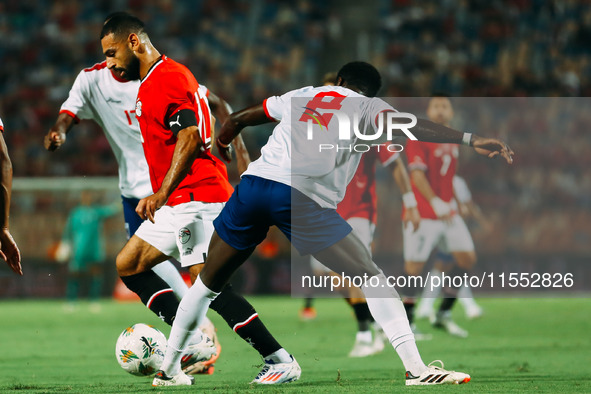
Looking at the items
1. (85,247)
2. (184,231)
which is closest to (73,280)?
(85,247)

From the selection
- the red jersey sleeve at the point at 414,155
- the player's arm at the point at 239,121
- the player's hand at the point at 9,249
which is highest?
the player's arm at the point at 239,121

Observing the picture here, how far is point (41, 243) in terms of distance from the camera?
652 inches


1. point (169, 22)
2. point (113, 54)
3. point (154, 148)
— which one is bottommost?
point (154, 148)

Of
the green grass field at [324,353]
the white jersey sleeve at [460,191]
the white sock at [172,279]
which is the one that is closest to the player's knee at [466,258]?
the green grass field at [324,353]

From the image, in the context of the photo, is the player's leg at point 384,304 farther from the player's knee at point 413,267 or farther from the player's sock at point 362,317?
the player's knee at point 413,267

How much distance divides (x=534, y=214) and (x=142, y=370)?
37.1 feet

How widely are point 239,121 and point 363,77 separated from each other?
0.77m

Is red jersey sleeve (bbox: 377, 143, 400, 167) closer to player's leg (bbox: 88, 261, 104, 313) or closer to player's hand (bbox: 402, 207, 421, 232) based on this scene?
player's hand (bbox: 402, 207, 421, 232)

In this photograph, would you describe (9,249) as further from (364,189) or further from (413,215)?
(413,215)

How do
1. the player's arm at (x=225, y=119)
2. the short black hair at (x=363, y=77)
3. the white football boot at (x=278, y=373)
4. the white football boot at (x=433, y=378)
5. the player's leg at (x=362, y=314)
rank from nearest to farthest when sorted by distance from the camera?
the white football boot at (x=433, y=378)
the short black hair at (x=363, y=77)
the white football boot at (x=278, y=373)
the player's arm at (x=225, y=119)
the player's leg at (x=362, y=314)

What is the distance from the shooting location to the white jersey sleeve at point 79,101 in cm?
655

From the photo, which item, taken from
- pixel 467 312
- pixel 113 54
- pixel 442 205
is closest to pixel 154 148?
pixel 113 54

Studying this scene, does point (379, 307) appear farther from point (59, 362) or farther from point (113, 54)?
point (59, 362)

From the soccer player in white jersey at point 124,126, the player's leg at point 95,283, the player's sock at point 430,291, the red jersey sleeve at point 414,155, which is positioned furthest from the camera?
the player's leg at point 95,283
